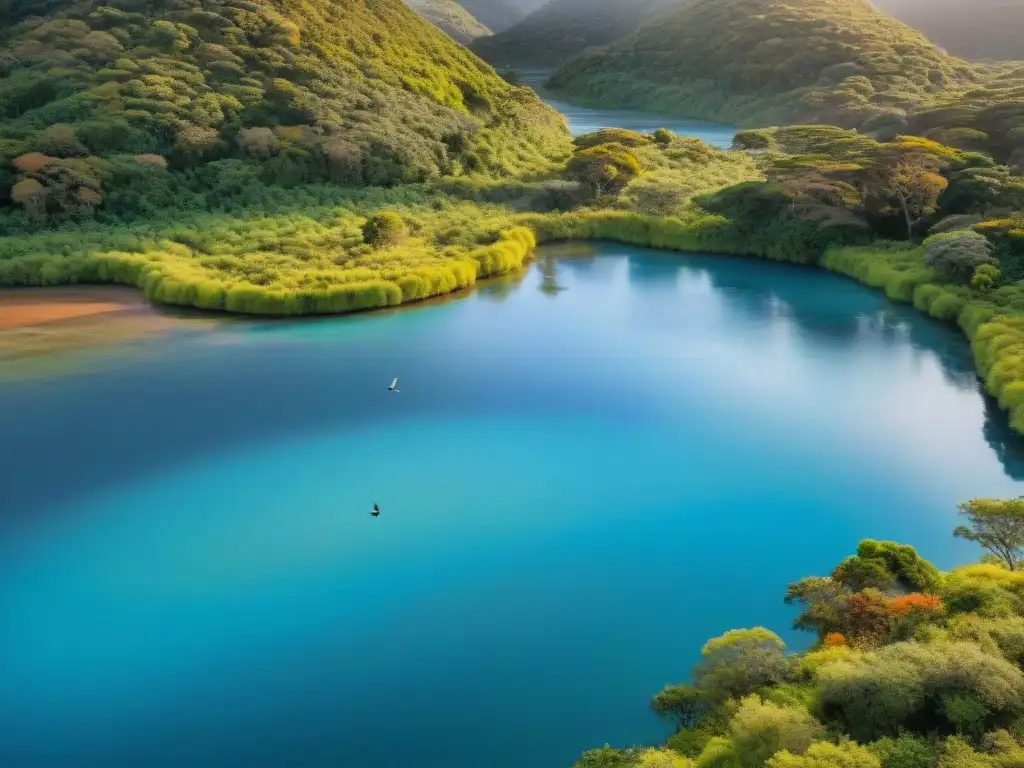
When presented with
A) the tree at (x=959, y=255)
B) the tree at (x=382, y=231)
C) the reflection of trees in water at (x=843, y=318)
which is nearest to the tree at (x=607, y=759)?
the reflection of trees in water at (x=843, y=318)

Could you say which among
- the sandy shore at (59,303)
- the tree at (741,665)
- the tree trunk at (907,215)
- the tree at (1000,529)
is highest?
the tree trunk at (907,215)

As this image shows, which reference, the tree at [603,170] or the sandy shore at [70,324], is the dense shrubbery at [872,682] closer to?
the sandy shore at [70,324]

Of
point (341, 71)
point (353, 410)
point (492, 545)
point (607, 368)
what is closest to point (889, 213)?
point (607, 368)

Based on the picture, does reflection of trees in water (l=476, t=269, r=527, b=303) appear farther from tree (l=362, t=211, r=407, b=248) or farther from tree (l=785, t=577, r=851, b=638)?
tree (l=785, t=577, r=851, b=638)

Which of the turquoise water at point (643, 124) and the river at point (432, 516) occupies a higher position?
the turquoise water at point (643, 124)

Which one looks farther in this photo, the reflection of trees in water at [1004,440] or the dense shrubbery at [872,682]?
the reflection of trees in water at [1004,440]

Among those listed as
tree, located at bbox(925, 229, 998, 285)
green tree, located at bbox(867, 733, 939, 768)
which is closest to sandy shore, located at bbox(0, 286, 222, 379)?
green tree, located at bbox(867, 733, 939, 768)
